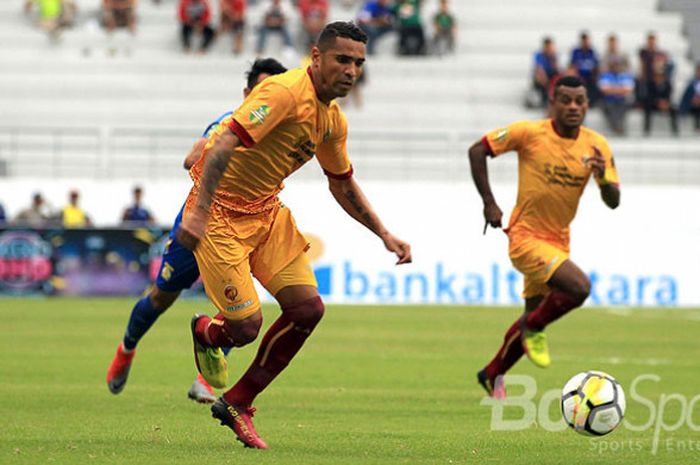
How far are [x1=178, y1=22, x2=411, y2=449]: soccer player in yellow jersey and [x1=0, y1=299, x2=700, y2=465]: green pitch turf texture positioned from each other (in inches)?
21.8

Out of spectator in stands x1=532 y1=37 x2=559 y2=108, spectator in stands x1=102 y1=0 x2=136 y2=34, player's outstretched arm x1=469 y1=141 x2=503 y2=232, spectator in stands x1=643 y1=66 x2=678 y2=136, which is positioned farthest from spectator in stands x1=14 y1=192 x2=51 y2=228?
player's outstretched arm x1=469 y1=141 x2=503 y2=232

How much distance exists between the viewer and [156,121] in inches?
1247

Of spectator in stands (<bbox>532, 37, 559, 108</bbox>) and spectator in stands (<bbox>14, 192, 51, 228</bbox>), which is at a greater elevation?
spectator in stands (<bbox>532, 37, 559, 108</bbox>)

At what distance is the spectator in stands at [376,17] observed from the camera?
108 ft

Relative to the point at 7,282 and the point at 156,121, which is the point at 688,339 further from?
the point at 156,121

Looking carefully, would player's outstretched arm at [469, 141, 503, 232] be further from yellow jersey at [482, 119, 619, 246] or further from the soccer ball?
the soccer ball

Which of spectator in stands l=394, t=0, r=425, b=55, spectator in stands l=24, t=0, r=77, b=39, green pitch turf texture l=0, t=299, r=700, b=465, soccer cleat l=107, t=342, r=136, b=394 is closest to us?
green pitch turf texture l=0, t=299, r=700, b=465

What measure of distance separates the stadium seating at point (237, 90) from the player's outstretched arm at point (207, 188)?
67.6 ft

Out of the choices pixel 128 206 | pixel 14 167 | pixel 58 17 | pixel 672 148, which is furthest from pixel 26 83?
pixel 672 148

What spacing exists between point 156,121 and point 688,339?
15.9 metres

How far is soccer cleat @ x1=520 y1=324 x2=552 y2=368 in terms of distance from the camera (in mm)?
11906

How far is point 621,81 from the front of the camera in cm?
3122

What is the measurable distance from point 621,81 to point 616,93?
42 cm

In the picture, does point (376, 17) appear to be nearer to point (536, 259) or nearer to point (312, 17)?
point (312, 17)
